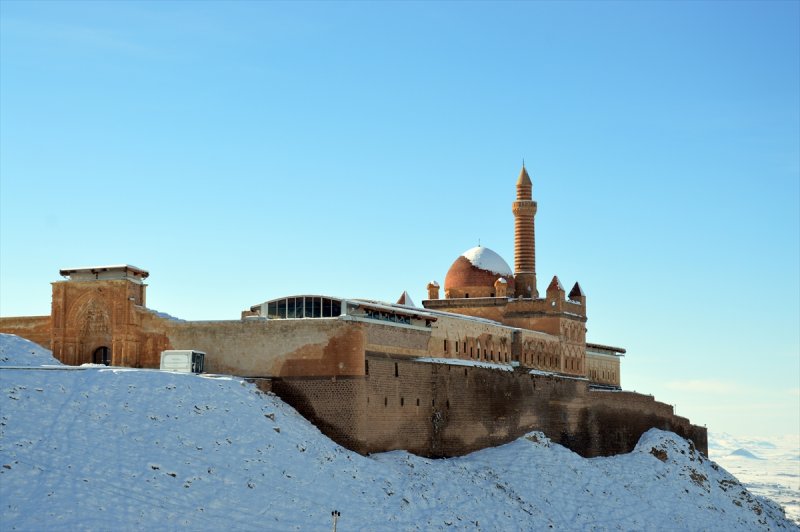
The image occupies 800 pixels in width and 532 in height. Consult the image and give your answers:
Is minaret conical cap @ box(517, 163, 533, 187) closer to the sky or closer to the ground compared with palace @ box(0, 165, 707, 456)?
closer to the sky

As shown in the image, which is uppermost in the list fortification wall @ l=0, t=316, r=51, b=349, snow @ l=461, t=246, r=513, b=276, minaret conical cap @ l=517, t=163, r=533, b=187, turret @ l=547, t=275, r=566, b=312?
minaret conical cap @ l=517, t=163, r=533, b=187

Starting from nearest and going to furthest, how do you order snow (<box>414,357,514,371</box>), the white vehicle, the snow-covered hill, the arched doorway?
the snow-covered hill, the white vehicle, the arched doorway, snow (<box>414,357,514,371</box>)

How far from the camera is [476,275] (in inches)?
2768

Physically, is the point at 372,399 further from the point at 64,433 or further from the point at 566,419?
the point at 566,419

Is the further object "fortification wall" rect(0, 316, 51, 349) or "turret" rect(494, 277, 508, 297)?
"turret" rect(494, 277, 508, 297)

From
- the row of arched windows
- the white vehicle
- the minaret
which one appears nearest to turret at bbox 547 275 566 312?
the minaret

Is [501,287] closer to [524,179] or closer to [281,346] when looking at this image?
[524,179]

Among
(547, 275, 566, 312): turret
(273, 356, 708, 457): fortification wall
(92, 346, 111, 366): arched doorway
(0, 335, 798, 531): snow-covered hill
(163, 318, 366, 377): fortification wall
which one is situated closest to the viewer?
(0, 335, 798, 531): snow-covered hill

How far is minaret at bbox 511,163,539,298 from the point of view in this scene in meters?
70.6

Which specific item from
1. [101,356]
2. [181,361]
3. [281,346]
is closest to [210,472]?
[181,361]

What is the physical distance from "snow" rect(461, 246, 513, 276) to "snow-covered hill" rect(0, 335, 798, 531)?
61.3ft

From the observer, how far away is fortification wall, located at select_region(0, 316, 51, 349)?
170 feet

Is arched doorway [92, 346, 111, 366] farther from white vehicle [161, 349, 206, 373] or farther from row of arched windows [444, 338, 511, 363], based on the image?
row of arched windows [444, 338, 511, 363]

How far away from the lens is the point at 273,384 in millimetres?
46594
